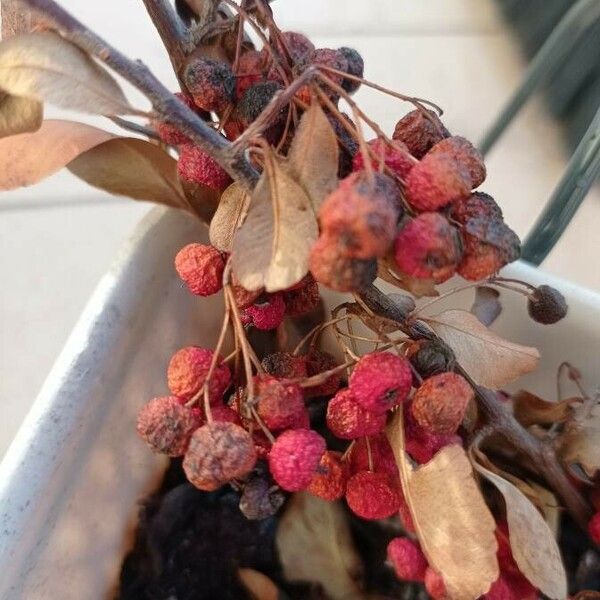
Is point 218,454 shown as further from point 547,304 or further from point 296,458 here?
point 547,304

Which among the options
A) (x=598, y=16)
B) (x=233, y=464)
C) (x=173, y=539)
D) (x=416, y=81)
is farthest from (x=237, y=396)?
(x=416, y=81)

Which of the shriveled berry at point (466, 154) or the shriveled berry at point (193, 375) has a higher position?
the shriveled berry at point (466, 154)

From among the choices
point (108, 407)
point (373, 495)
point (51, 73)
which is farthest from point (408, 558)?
point (51, 73)

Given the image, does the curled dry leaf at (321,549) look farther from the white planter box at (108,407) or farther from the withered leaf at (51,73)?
the withered leaf at (51,73)

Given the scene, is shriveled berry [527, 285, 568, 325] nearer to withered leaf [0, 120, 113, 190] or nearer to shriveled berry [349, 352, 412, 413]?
shriveled berry [349, 352, 412, 413]

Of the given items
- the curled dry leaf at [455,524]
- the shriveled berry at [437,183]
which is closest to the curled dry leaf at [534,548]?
the curled dry leaf at [455,524]

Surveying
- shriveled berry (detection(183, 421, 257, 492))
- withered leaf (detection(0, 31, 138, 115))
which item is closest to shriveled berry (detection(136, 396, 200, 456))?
shriveled berry (detection(183, 421, 257, 492))
